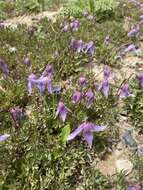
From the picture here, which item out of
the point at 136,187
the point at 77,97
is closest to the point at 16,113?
the point at 77,97

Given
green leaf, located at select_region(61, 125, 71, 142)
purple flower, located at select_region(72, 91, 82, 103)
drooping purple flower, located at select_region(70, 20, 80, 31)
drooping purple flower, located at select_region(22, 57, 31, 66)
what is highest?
drooping purple flower, located at select_region(70, 20, 80, 31)

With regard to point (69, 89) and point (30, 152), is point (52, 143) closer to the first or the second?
point (30, 152)

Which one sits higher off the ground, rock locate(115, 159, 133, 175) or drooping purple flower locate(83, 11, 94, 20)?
drooping purple flower locate(83, 11, 94, 20)

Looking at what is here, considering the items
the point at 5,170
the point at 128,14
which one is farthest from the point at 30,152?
the point at 128,14

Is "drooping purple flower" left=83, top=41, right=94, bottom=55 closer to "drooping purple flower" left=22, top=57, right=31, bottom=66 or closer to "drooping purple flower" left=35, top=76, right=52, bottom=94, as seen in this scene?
"drooping purple flower" left=22, top=57, right=31, bottom=66

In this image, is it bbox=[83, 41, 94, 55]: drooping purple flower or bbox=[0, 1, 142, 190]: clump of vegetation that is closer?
bbox=[0, 1, 142, 190]: clump of vegetation

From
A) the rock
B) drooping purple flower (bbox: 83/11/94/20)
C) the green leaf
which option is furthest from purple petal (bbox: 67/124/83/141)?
drooping purple flower (bbox: 83/11/94/20)

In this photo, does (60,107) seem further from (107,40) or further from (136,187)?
(107,40)

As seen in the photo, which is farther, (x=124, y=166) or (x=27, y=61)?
(x=27, y=61)

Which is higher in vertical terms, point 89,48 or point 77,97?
point 89,48
